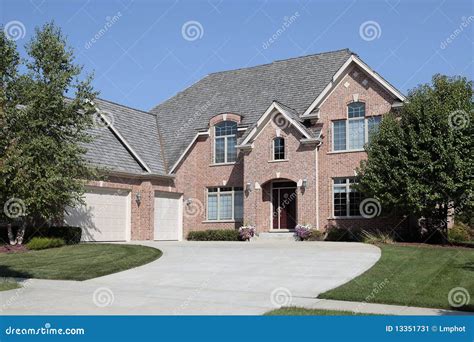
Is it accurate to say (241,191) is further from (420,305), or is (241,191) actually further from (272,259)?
(420,305)

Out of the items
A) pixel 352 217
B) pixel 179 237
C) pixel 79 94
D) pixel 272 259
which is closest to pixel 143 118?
pixel 179 237

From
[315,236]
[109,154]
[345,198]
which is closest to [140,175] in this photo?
[109,154]

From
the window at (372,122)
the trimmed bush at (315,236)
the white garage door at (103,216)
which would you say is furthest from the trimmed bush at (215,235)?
the window at (372,122)

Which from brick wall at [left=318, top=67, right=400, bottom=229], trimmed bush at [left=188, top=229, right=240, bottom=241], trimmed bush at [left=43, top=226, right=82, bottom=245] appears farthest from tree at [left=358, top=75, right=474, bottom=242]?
trimmed bush at [left=43, top=226, right=82, bottom=245]

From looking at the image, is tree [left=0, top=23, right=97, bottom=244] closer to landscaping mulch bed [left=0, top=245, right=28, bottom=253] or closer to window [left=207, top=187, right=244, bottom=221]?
landscaping mulch bed [left=0, top=245, right=28, bottom=253]

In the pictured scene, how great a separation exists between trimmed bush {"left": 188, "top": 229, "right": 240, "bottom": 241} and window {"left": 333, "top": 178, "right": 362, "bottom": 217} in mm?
5180

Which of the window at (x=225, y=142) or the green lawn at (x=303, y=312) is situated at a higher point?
the window at (x=225, y=142)

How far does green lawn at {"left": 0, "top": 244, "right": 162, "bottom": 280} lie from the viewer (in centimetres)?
1572

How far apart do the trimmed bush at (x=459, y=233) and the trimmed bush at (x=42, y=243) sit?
17.3m

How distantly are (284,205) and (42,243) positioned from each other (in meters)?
12.1

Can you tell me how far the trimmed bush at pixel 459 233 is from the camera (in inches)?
1039

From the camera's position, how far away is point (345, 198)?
88.7ft

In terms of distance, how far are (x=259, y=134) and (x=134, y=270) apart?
1318 cm

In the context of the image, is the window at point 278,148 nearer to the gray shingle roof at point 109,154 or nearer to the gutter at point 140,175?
the gutter at point 140,175
